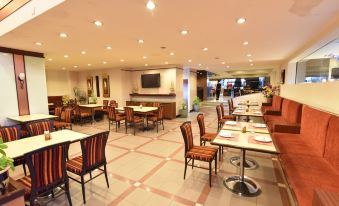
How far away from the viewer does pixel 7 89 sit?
14.6ft

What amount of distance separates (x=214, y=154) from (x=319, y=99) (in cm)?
261

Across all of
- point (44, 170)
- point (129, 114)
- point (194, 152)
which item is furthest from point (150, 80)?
point (44, 170)

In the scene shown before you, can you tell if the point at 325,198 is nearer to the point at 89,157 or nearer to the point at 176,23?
the point at 89,157

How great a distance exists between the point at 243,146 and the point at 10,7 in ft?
14.7

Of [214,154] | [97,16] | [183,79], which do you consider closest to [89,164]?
[214,154]

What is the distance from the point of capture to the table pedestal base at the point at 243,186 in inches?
94.2

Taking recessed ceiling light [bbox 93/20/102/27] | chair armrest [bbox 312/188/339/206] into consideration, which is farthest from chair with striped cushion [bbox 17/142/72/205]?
chair armrest [bbox 312/188/339/206]

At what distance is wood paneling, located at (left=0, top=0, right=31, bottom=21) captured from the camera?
2735 millimetres

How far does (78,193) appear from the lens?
97.4 inches

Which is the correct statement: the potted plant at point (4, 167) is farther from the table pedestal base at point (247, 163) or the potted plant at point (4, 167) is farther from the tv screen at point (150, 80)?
the tv screen at point (150, 80)

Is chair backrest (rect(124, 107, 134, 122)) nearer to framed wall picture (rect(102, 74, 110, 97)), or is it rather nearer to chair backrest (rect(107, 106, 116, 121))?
chair backrest (rect(107, 106, 116, 121))

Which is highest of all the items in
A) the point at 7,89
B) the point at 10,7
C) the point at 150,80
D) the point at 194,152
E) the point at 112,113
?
the point at 10,7

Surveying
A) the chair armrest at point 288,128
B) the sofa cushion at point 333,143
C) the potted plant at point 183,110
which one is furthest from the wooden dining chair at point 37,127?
the potted plant at point 183,110

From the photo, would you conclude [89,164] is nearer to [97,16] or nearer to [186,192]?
[186,192]
